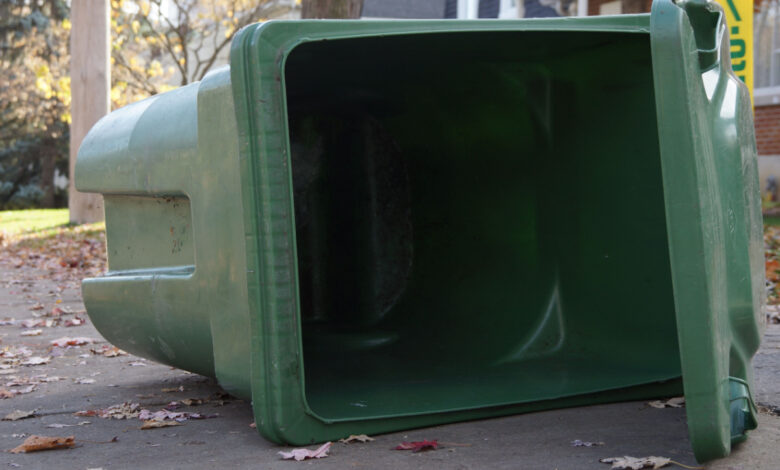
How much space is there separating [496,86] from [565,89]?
0.31 metres

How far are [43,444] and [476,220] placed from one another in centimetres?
190

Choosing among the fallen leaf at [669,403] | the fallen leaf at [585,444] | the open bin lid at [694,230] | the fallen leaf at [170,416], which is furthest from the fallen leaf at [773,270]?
the fallen leaf at [170,416]

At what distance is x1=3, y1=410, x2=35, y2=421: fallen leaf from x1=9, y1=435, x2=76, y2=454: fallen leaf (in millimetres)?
420

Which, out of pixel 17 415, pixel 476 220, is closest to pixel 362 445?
pixel 17 415

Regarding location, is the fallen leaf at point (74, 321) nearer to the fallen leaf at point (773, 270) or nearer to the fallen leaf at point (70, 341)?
the fallen leaf at point (70, 341)

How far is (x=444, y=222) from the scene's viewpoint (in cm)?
399

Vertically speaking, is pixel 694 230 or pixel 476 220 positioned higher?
pixel 476 220

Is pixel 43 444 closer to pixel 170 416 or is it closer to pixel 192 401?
pixel 170 416

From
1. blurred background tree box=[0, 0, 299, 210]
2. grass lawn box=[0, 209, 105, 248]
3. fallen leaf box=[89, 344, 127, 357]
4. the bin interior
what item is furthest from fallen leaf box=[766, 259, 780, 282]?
blurred background tree box=[0, 0, 299, 210]

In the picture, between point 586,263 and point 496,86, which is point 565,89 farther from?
point 586,263

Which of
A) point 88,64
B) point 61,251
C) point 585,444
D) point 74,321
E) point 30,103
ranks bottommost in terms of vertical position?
point 585,444

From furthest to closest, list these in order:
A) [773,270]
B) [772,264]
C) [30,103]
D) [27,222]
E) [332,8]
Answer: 1. [30,103]
2. [27,222]
3. [332,8]
4. [772,264]
5. [773,270]

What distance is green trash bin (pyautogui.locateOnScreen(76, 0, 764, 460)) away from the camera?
2283 millimetres

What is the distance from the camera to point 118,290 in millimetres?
3258
